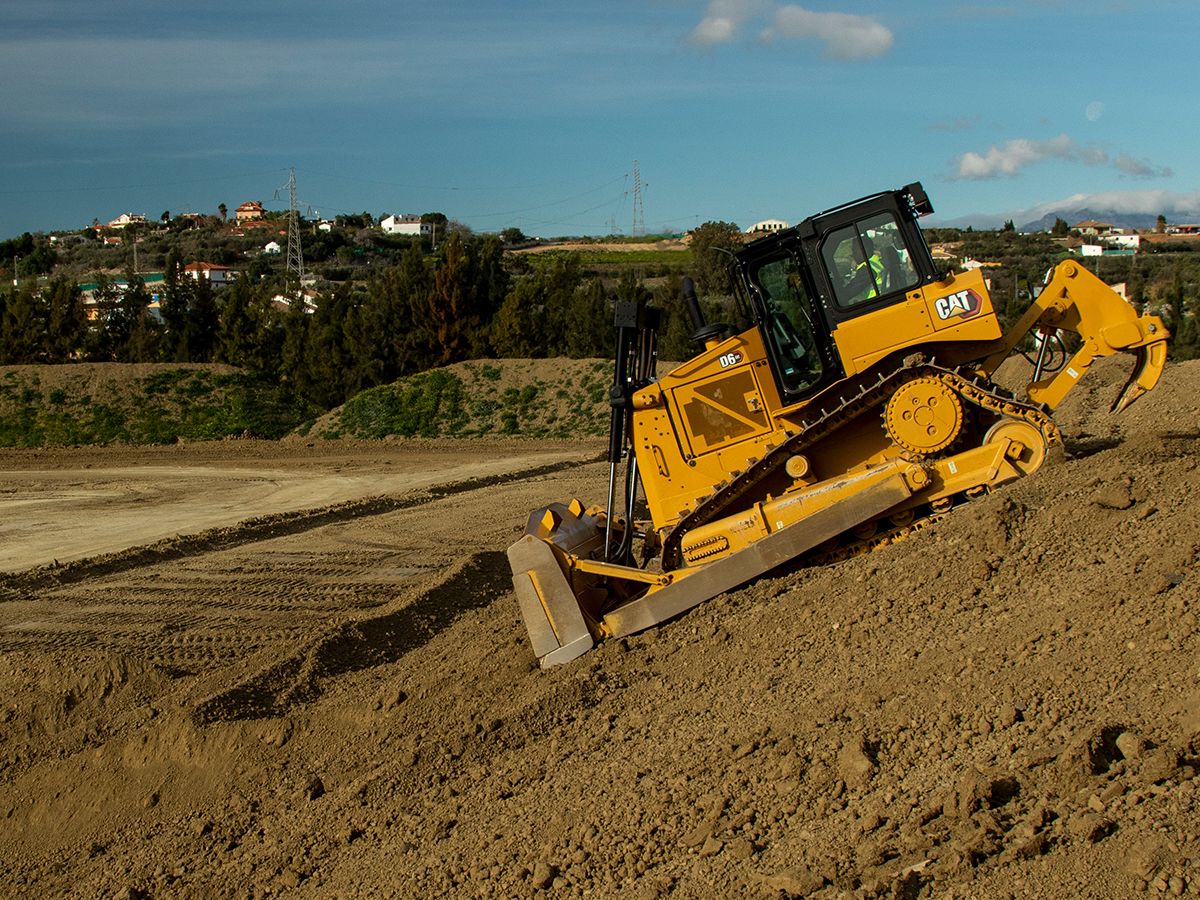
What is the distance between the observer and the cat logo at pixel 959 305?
9.52 meters

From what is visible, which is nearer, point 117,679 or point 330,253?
point 117,679

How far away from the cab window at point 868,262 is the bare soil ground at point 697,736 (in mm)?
1947

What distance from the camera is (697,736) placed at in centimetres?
738

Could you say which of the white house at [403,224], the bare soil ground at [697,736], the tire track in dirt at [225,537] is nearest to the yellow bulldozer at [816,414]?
the bare soil ground at [697,736]

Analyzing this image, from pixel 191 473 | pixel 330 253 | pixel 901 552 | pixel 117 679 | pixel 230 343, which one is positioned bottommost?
pixel 901 552

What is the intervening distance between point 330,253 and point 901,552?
375 feet

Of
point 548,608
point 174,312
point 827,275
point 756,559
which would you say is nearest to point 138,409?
point 174,312

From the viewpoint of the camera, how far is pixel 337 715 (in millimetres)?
9172

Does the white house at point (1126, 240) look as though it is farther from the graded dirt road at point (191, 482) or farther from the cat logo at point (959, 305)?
the cat logo at point (959, 305)

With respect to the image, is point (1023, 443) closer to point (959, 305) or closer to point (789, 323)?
point (959, 305)

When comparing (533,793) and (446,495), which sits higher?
(446,495)

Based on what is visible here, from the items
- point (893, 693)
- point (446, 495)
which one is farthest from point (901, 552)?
point (446, 495)

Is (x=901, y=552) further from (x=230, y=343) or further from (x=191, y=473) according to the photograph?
(x=230, y=343)

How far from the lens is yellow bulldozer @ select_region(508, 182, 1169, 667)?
9.43 metres
